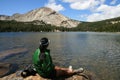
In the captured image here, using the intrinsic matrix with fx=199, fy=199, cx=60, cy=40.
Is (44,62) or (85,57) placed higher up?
(44,62)

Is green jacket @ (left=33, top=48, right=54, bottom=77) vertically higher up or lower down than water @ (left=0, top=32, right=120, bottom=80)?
higher up

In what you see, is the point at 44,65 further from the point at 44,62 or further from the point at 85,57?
the point at 85,57

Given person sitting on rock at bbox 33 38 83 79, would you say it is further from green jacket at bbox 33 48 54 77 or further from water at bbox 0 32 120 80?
water at bbox 0 32 120 80

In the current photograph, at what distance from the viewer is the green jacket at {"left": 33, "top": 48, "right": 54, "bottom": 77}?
33.3 ft

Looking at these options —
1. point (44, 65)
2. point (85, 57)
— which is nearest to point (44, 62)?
point (44, 65)

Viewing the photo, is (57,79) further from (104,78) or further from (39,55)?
(104,78)

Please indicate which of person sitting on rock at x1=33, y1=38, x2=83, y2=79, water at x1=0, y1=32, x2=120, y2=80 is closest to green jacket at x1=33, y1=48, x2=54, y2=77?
person sitting on rock at x1=33, y1=38, x2=83, y2=79

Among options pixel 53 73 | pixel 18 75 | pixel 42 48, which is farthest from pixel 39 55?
pixel 18 75

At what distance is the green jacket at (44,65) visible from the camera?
10148 millimetres

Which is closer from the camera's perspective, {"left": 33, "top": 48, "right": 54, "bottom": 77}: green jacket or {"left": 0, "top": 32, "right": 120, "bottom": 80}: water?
{"left": 33, "top": 48, "right": 54, "bottom": 77}: green jacket

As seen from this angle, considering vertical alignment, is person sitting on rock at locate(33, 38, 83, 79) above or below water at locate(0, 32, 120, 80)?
above

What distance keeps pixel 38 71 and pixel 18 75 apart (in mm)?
1833

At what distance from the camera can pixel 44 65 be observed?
10250 millimetres

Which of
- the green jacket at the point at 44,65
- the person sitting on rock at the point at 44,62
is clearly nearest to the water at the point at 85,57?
the person sitting on rock at the point at 44,62
